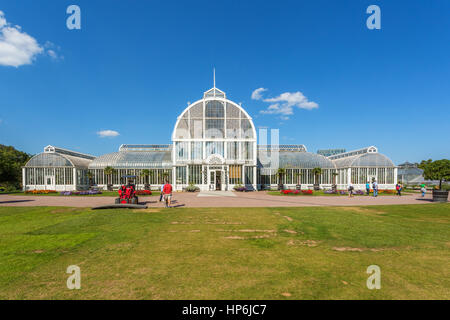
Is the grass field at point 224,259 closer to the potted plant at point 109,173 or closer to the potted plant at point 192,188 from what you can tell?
the potted plant at point 192,188

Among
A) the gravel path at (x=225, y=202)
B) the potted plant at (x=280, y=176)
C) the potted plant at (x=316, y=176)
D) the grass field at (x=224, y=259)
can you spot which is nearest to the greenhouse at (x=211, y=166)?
the potted plant at (x=280, y=176)

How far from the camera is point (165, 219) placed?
13023 millimetres

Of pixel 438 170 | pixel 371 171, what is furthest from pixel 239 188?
pixel 371 171

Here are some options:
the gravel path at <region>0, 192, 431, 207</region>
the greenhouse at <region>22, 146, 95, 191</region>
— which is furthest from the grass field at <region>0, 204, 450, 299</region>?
the greenhouse at <region>22, 146, 95, 191</region>

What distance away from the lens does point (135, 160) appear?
157ft

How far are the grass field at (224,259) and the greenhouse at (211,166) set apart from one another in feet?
95.2

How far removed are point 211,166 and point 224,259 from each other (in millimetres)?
34004

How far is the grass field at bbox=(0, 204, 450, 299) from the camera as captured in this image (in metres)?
4.86

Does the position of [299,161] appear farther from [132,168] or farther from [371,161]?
[132,168]

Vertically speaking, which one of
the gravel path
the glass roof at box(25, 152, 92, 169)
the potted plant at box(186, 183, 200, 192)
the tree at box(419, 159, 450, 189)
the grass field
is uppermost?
the glass roof at box(25, 152, 92, 169)

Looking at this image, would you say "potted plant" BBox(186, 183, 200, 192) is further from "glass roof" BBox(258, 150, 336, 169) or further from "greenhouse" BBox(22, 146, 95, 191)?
"greenhouse" BBox(22, 146, 95, 191)

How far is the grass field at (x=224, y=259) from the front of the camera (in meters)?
4.86
